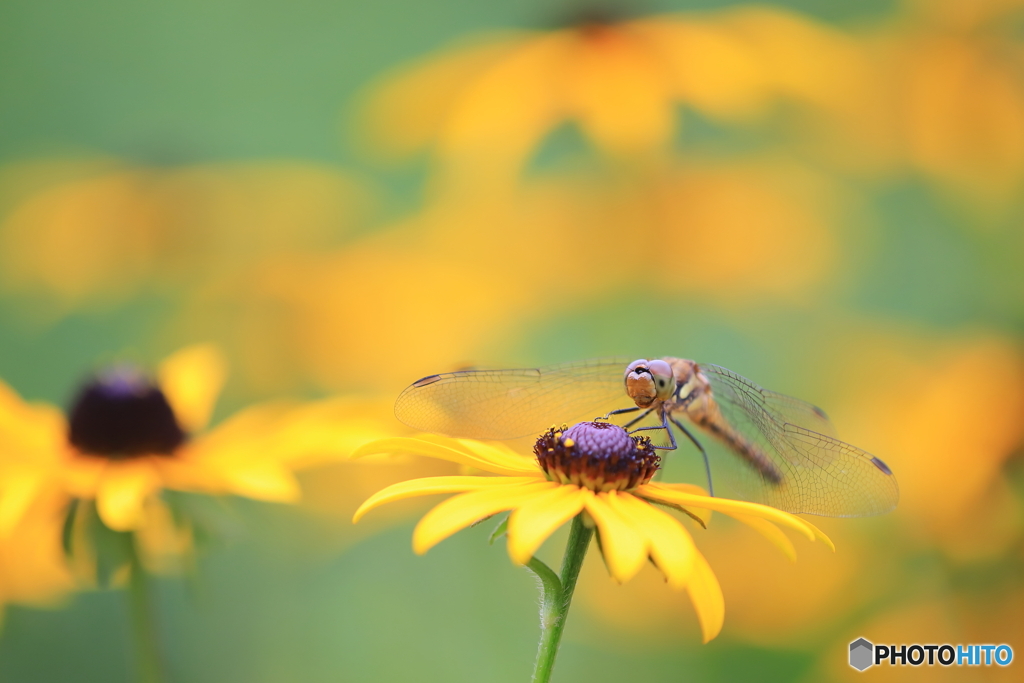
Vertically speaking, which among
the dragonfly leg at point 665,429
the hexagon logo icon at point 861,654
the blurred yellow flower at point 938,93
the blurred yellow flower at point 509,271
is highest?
the blurred yellow flower at point 938,93

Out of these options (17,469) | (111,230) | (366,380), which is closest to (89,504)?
(17,469)

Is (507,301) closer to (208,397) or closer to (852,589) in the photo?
(208,397)

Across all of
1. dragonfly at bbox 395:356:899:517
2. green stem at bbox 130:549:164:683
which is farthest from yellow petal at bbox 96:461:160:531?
dragonfly at bbox 395:356:899:517

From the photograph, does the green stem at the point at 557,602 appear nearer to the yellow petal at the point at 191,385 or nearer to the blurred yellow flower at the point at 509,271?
the yellow petal at the point at 191,385

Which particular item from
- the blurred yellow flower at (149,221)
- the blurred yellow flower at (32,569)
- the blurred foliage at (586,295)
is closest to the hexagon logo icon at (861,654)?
the blurred foliage at (586,295)

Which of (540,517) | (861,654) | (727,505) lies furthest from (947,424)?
(540,517)

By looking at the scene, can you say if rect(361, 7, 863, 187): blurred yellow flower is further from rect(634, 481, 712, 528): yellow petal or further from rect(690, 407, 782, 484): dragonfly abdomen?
rect(634, 481, 712, 528): yellow petal

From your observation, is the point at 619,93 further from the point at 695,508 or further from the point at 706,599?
the point at 706,599
